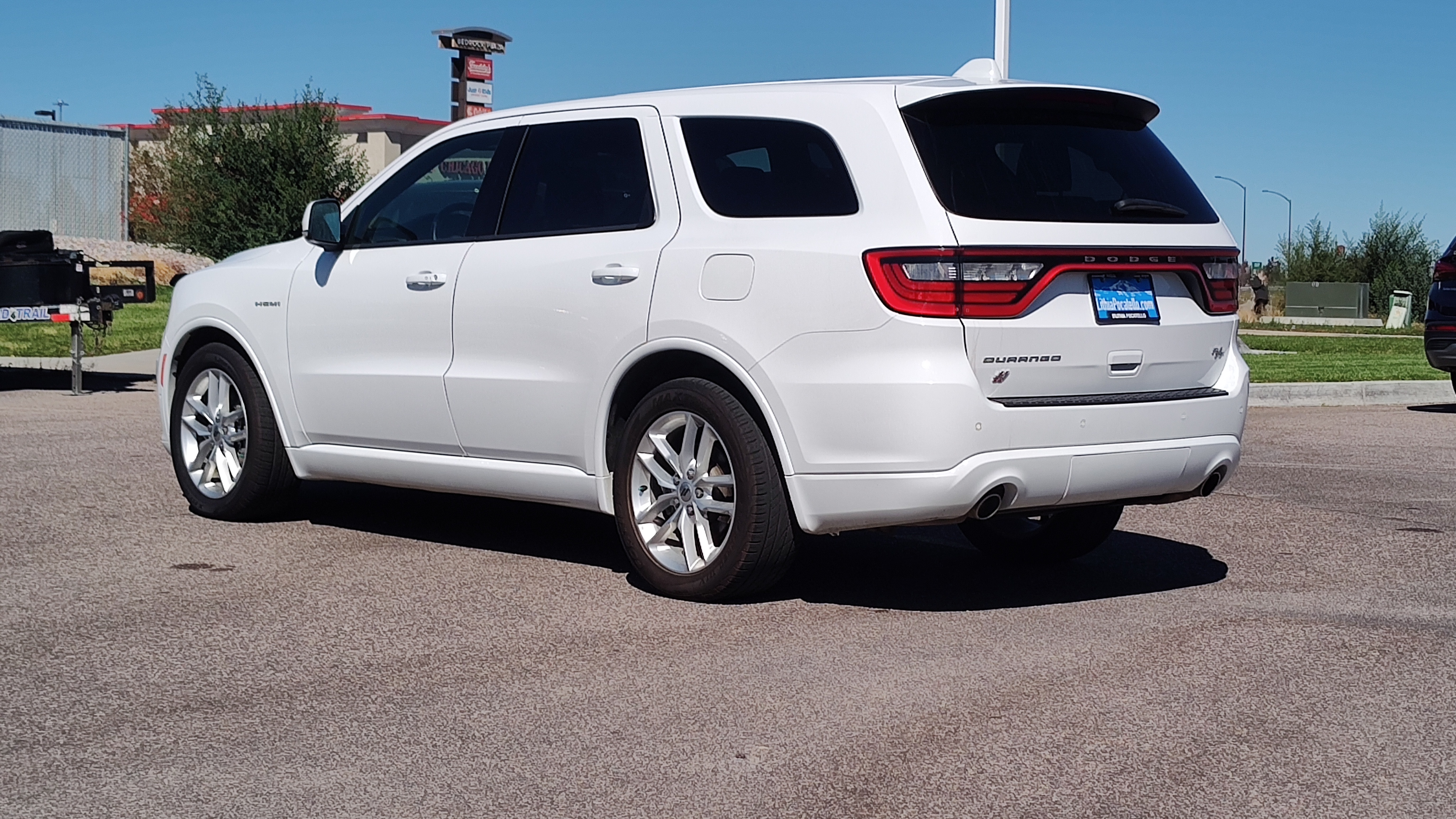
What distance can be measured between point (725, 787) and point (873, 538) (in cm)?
380

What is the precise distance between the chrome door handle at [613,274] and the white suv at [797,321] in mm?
14

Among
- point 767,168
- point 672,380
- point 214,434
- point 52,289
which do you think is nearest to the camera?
point 767,168

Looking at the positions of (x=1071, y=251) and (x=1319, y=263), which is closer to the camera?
(x=1071, y=251)

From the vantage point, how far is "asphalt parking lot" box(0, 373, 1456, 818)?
13.3ft

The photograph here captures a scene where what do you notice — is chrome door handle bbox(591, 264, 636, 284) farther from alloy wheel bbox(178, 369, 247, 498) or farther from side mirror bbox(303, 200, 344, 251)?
alloy wheel bbox(178, 369, 247, 498)

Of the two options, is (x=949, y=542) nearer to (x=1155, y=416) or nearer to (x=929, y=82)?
(x=1155, y=416)

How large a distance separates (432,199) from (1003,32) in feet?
32.2

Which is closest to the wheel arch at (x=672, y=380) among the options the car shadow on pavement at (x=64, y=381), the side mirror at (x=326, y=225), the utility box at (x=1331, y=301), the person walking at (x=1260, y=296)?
the side mirror at (x=326, y=225)

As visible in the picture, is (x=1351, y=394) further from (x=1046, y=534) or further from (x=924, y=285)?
(x=924, y=285)

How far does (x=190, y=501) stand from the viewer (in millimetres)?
8094

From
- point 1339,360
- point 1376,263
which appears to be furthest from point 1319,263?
point 1339,360

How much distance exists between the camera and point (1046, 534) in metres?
7.10

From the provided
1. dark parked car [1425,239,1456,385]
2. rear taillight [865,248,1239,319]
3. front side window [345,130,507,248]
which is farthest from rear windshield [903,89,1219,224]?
dark parked car [1425,239,1456,385]

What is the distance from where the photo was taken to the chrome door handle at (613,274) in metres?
6.22
